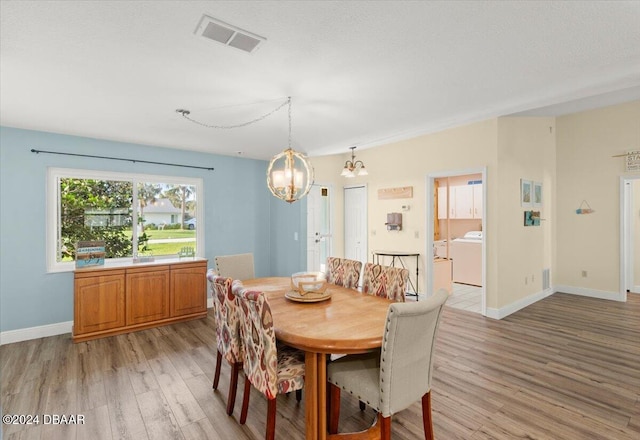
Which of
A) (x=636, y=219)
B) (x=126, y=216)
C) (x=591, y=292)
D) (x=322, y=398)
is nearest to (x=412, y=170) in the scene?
(x=591, y=292)

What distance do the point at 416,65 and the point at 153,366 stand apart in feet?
11.7

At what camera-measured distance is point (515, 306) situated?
4.68 metres

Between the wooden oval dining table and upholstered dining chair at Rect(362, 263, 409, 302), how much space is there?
0.37 metres

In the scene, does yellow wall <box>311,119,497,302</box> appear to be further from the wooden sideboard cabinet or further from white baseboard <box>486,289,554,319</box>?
the wooden sideboard cabinet

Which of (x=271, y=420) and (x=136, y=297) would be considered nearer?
(x=271, y=420)

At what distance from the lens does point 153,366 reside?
309 centimetres

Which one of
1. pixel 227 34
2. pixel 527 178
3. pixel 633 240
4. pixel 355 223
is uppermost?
pixel 227 34

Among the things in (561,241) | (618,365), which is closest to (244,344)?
(618,365)

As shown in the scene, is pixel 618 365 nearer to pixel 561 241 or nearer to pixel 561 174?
pixel 561 241

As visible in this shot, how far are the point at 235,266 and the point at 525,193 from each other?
14.5 feet

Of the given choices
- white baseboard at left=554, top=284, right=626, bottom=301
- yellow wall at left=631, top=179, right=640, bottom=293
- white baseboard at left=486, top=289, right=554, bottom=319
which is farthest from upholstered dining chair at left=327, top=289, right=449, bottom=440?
yellow wall at left=631, top=179, right=640, bottom=293

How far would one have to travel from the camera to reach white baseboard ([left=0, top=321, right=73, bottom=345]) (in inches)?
145

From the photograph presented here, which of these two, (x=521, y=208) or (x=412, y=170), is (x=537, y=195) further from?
(x=412, y=170)

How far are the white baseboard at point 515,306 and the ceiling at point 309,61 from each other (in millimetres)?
2655
